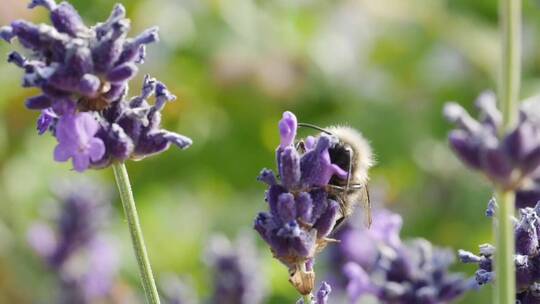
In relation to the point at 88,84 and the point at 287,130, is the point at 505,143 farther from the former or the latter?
the point at 88,84

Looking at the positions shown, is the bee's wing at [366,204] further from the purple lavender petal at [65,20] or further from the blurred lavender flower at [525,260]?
the purple lavender petal at [65,20]

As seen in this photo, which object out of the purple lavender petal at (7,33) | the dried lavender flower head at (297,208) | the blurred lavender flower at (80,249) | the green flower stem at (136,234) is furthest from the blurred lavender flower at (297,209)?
the blurred lavender flower at (80,249)

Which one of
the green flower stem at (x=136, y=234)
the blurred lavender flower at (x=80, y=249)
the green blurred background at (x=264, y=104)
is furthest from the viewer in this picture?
the green blurred background at (x=264, y=104)

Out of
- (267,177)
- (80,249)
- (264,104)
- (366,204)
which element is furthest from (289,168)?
(264,104)

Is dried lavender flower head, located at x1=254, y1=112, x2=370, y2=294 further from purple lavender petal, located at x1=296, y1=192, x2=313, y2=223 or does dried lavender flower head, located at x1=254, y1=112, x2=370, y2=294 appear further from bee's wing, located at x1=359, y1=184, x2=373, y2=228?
bee's wing, located at x1=359, y1=184, x2=373, y2=228

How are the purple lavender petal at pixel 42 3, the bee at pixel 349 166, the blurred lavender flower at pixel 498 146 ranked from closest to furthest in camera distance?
the blurred lavender flower at pixel 498 146 < the purple lavender petal at pixel 42 3 < the bee at pixel 349 166

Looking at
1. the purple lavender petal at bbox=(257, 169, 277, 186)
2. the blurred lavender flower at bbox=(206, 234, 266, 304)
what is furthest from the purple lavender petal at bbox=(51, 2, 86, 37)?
the blurred lavender flower at bbox=(206, 234, 266, 304)
